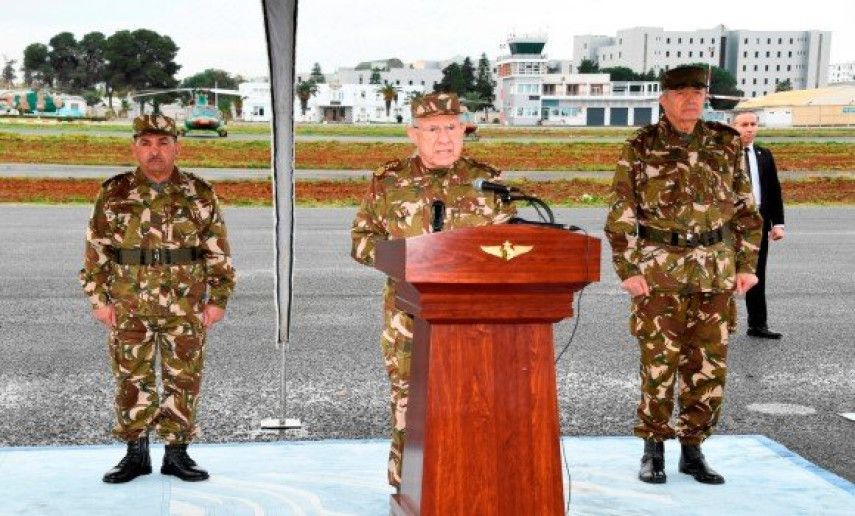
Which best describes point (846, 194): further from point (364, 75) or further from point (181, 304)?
point (364, 75)

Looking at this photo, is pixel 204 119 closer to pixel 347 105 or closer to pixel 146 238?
pixel 146 238

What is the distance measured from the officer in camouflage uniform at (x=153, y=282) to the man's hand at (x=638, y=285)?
1.80 m

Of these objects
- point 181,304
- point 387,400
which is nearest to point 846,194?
point 387,400

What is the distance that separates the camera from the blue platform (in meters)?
4.28

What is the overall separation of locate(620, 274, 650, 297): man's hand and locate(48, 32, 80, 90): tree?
16.2 feet

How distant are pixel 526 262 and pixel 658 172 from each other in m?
2.03

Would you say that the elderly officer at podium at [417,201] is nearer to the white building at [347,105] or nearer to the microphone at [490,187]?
the microphone at [490,187]

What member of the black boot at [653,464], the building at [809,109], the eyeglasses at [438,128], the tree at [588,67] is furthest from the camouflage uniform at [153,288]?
the tree at [588,67]

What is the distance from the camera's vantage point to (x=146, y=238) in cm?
451

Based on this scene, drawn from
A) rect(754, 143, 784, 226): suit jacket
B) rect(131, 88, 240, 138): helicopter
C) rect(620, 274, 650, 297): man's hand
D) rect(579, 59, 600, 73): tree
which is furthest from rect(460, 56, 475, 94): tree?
rect(579, 59, 600, 73): tree

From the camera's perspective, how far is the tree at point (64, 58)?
25.4 ft

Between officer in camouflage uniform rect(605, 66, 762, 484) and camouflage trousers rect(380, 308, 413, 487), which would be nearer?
camouflage trousers rect(380, 308, 413, 487)

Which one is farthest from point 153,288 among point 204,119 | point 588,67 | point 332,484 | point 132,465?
point 588,67

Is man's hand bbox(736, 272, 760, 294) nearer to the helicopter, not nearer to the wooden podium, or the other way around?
the wooden podium
